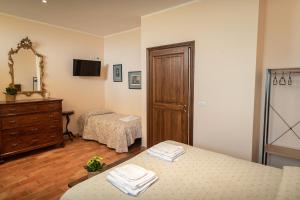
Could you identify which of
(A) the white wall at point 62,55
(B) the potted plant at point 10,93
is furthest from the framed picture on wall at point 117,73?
(B) the potted plant at point 10,93

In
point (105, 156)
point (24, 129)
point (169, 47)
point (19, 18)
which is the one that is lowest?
point (105, 156)

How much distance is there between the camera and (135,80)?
466 centimetres

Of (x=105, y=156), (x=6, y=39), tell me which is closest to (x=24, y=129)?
(x=105, y=156)

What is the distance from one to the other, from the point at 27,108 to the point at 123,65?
2.43m

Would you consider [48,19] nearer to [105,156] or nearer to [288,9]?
[105,156]

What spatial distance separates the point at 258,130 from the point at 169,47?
6.51 ft

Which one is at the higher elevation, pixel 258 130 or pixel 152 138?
pixel 258 130

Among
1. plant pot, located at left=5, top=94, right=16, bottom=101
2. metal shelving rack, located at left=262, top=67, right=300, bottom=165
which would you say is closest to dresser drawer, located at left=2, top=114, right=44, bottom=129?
plant pot, located at left=5, top=94, right=16, bottom=101

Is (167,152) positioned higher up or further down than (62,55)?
further down

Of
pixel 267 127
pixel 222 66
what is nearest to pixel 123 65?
pixel 222 66

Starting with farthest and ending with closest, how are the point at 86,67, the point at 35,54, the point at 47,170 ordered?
the point at 86,67 → the point at 35,54 → the point at 47,170

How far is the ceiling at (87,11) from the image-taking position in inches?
120

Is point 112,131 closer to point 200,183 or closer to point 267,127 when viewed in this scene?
point 200,183

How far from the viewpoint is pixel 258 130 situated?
9.14ft
